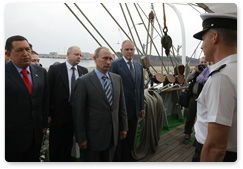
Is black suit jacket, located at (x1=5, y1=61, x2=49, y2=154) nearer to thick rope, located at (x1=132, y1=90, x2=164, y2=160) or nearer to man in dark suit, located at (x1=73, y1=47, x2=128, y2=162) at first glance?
man in dark suit, located at (x1=73, y1=47, x2=128, y2=162)

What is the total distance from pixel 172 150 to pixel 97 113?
1510 mm

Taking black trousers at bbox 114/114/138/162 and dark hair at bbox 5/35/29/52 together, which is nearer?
dark hair at bbox 5/35/29/52

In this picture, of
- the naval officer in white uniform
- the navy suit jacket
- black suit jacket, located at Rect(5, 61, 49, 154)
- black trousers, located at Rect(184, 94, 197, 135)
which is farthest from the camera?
black trousers, located at Rect(184, 94, 197, 135)

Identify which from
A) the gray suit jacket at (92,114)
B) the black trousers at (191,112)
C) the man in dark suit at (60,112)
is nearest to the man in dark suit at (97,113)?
the gray suit jacket at (92,114)

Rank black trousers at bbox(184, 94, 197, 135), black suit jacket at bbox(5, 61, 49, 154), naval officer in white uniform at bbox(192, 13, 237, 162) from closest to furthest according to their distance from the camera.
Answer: naval officer in white uniform at bbox(192, 13, 237, 162)
black suit jacket at bbox(5, 61, 49, 154)
black trousers at bbox(184, 94, 197, 135)

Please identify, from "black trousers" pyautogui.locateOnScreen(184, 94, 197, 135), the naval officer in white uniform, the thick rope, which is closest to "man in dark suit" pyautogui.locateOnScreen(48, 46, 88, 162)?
the thick rope

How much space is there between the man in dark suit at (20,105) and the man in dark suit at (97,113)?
0.28 meters

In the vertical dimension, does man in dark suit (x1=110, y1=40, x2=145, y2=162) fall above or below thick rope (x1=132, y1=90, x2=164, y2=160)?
above

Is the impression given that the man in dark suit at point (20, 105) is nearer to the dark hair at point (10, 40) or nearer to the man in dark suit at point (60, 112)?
the dark hair at point (10, 40)

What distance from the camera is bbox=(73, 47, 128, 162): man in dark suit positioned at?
1.39 meters

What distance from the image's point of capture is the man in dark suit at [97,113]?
139 cm

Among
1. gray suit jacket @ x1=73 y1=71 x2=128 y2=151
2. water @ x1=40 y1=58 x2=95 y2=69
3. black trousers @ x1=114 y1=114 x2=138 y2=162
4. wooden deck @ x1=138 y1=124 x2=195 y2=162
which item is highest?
water @ x1=40 y1=58 x2=95 y2=69

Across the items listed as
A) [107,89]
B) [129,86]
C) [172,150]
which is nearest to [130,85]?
[129,86]

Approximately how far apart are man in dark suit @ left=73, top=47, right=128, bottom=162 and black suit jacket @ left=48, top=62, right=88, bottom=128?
16.4 inches
